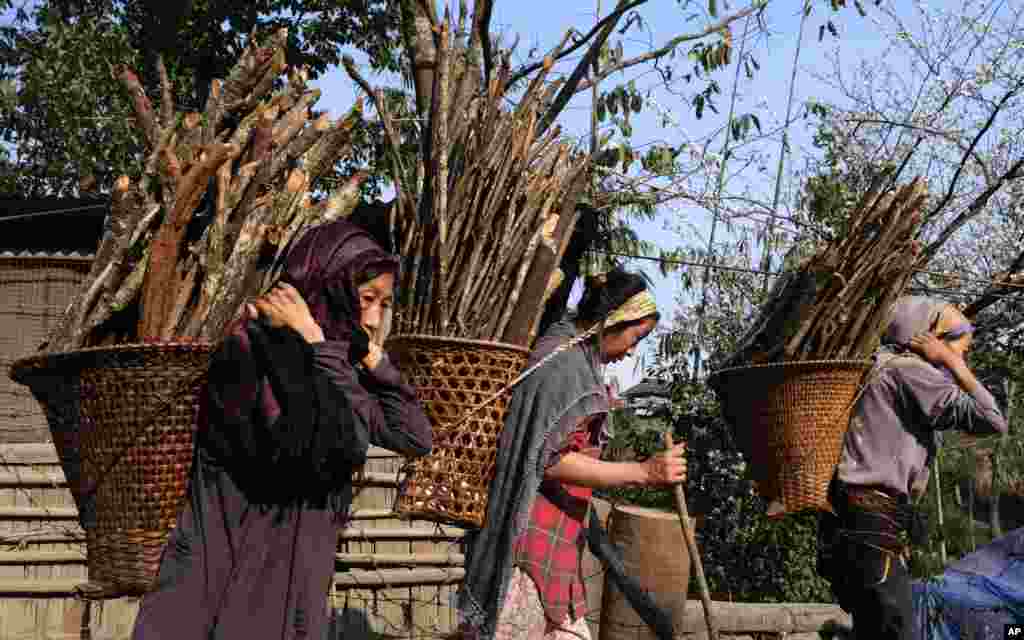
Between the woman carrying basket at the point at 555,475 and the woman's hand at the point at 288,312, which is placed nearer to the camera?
the woman's hand at the point at 288,312

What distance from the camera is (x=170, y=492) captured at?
7.71 ft

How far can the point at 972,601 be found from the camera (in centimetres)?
492

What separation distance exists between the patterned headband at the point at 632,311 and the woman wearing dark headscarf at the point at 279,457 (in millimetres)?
800

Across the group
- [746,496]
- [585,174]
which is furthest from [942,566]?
[585,174]

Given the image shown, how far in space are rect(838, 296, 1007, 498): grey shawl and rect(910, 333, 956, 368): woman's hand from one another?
3cm

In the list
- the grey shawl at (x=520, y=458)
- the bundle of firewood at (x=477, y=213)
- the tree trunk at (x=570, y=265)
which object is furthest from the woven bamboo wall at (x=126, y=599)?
the bundle of firewood at (x=477, y=213)

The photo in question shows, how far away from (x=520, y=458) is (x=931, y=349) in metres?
2.04

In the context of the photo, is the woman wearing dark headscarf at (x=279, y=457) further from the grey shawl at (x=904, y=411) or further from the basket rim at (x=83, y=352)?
the grey shawl at (x=904, y=411)

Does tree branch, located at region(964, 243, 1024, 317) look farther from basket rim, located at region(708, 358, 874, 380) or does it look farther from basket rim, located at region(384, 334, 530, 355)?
basket rim, located at region(384, 334, 530, 355)

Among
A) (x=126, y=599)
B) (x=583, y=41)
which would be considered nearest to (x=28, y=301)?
(x=126, y=599)

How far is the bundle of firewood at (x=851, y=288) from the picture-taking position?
3617mm

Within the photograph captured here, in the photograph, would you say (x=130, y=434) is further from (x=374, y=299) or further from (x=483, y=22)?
(x=483, y=22)

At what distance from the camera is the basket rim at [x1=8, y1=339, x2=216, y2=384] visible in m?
2.29

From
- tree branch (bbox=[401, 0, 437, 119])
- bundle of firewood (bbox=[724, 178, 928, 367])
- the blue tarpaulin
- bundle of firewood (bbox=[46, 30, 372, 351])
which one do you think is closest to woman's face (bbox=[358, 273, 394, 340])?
bundle of firewood (bbox=[46, 30, 372, 351])
